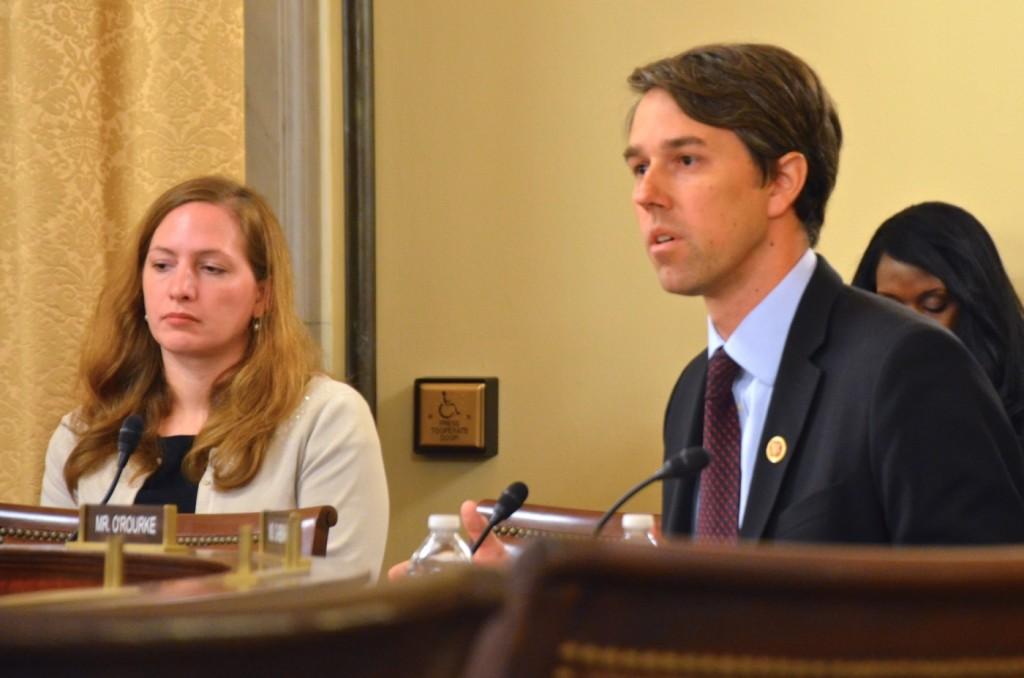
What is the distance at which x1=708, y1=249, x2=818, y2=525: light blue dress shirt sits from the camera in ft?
7.32

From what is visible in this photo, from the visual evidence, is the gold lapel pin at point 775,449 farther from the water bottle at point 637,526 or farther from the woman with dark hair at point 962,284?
the woman with dark hair at point 962,284

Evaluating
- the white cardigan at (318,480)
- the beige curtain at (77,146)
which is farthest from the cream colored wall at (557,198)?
the white cardigan at (318,480)

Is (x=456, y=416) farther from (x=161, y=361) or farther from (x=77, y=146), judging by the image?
(x=77, y=146)

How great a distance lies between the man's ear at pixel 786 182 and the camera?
7.97 ft

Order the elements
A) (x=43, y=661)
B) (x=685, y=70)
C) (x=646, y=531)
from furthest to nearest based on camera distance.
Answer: (x=685, y=70) → (x=646, y=531) → (x=43, y=661)

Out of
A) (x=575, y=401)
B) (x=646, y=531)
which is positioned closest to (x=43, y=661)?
(x=646, y=531)

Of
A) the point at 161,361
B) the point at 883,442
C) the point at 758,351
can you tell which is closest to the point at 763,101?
the point at 758,351

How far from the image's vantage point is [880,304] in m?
2.21

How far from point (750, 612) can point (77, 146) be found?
2.98 metres

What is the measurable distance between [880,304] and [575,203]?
69.3 inches

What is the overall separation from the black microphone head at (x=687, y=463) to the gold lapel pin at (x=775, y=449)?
29cm

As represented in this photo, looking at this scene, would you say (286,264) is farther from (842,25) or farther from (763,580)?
(763,580)

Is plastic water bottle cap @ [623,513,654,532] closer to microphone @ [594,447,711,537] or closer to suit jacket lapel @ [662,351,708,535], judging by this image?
microphone @ [594,447,711,537]

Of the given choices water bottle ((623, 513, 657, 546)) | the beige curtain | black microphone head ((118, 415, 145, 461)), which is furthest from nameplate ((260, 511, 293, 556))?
the beige curtain
